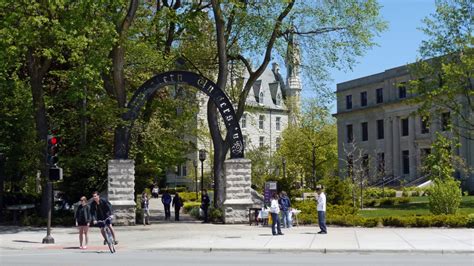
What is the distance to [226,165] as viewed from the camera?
30.6 metres

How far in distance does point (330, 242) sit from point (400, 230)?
18.9 ft

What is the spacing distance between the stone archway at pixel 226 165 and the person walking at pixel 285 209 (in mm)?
2826

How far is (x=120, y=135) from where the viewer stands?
30.7 metres

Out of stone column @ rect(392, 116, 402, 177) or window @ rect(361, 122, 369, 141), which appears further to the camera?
window @ rect(361, 122, 369, 141)

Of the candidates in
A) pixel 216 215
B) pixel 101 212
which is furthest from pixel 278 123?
pixel 101 212

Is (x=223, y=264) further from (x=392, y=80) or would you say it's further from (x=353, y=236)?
(x=392, y=80)

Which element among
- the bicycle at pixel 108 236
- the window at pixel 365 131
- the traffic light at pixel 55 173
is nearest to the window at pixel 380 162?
the window at pixel 365 131

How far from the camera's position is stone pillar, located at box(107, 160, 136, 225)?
98.4 feet

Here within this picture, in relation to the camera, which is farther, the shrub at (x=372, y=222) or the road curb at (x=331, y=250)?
the shrub at (x=372, y=222)

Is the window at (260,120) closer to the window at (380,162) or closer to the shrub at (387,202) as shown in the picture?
the window at (380,162)

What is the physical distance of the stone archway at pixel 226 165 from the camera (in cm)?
3009

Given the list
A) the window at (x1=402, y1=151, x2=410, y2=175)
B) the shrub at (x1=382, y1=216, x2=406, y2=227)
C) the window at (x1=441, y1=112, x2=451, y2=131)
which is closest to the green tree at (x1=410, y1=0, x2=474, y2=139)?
the window at (x1=441, y1=112, x2=451, y2=131)

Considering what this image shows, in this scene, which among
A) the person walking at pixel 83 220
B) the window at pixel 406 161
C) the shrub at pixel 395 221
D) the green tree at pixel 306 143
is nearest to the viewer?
the person walking at pixel 83 220

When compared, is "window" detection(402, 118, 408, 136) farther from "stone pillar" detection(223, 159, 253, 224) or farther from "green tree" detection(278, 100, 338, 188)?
"stone pillar" detection(223, 159, 253, 224)
